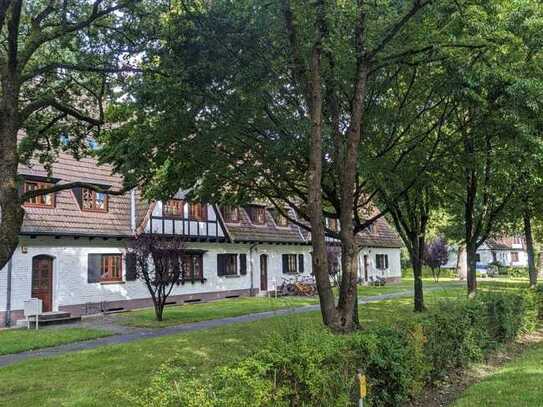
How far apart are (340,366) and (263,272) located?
25896mm

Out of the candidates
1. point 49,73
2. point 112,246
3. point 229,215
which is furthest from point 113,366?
point 229,215

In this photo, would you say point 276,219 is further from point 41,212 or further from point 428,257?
point 428,257

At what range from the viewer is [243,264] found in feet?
96.7

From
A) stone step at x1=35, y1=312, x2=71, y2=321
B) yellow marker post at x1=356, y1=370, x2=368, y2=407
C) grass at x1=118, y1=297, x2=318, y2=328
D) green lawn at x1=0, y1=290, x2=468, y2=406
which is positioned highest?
yellow marker post at x1=356, y1=370, x2=368, y2=407

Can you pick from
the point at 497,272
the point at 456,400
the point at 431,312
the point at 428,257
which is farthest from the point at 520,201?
the point at 497,272

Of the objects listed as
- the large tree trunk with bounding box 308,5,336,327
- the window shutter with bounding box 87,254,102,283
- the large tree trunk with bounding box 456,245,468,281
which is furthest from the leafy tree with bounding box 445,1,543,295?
the large tree trunk with bounding box 456,245,468,281

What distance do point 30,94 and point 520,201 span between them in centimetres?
1519

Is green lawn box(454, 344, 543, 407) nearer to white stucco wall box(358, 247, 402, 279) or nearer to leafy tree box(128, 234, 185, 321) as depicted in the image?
leafy tree box(128, 234, 185, 321)

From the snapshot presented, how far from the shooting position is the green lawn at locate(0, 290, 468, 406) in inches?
304

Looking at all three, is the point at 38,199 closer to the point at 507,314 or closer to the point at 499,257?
the point at 507,314

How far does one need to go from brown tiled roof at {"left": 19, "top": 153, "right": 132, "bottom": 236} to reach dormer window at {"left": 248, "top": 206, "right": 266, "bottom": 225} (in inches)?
331

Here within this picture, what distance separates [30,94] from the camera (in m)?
10.4

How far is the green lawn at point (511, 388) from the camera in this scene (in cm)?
673

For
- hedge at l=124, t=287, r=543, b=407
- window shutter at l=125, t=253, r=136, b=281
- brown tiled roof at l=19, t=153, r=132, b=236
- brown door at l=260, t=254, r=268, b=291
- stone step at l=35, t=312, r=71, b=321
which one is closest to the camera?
hedge at l=124, t=287, r=543, b=407
